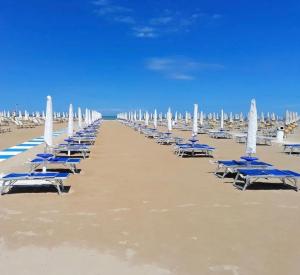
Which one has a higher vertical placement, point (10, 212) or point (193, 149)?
point (193, 149)

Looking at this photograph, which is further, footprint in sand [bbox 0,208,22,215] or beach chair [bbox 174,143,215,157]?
beach chair [bbox 174,143,215,157]

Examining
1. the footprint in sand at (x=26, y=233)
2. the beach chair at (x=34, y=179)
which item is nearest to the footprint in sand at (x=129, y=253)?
the footprint in sand at (x=26, y=233)

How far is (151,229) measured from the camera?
4.65 metres

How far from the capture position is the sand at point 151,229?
359 cm

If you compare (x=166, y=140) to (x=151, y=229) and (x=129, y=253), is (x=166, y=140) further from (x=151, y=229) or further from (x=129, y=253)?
(x=129, y=253)

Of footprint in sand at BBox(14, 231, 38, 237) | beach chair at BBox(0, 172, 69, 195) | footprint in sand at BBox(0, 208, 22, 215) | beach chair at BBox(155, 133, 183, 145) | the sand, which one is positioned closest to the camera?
the sand

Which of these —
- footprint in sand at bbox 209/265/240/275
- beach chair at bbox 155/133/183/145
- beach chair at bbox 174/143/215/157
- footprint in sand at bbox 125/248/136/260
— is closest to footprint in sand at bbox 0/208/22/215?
footprint in sand at bbox 125/248/136/260

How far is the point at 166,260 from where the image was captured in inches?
145

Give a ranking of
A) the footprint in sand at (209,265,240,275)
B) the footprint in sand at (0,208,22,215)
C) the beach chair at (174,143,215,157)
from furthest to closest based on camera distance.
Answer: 1. the beach chair at (174,143,215,157)
2. the footprint in sand at (0,208,22,215)
3. the footprint in sand at (209,265,240,275)

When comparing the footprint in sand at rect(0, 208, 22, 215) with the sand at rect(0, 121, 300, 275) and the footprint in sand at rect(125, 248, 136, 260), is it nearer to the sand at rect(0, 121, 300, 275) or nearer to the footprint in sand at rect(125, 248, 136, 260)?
the sand at rect(0, 121, 300, 275)

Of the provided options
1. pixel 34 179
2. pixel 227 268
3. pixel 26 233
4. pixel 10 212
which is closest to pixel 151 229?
pixel 227 268

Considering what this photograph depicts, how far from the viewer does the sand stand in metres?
3.59

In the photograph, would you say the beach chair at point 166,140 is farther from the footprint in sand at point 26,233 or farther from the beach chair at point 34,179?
the footprint in sand at point 26,233

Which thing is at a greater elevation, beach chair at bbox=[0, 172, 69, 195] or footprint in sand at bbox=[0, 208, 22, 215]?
beach chair at bbox=[0, 172, 69, 195]
